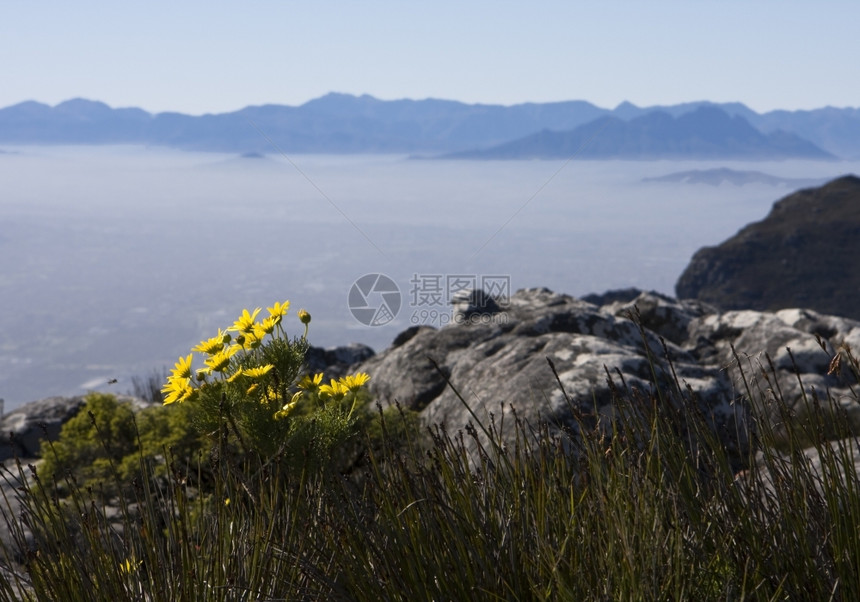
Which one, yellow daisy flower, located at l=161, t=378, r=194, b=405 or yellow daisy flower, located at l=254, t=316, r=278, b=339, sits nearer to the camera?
yellow daisy flower, located at l=161, t=378, r=194, b=405

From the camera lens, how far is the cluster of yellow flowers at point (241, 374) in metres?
2.64

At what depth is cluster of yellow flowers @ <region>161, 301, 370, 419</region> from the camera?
8.65 feet

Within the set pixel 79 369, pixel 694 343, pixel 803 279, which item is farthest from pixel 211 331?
pixel 694 343

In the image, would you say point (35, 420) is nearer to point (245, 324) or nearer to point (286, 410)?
point (245, 324)

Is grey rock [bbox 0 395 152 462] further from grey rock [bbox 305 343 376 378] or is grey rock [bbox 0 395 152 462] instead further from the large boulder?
the large boulder

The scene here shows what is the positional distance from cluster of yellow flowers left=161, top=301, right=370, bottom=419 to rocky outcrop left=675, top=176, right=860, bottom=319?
75571 mm

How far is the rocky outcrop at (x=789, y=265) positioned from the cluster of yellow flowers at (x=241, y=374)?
248ft

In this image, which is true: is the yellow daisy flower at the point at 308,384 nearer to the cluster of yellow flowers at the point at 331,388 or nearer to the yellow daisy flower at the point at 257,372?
the cluster of yellow flowers at the point at 331,388

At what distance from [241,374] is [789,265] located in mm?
93286

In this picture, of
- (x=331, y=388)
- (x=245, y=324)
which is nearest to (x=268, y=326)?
(x=245, y=324)

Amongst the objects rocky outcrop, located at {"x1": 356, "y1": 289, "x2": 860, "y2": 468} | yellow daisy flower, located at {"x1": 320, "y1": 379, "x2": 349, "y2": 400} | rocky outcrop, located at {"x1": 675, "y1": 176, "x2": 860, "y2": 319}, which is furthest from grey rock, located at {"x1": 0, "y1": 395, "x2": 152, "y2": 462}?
rocky outcrop, located at {"x1": 675, "y1": 176, "x2": 860, "y2": 319}

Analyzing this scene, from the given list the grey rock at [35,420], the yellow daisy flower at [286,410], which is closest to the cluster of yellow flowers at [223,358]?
the yellow daisy flower at [286,410]

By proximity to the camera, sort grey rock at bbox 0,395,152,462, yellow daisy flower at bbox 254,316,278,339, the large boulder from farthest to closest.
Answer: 1. grey rock at bbox 0,395,152,462
2. the large boulder
3. yellow daisy flower at bbox 254,316,278,339

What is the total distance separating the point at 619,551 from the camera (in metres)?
1.77
